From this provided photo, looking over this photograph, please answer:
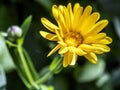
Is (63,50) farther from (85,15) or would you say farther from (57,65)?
(57,65)

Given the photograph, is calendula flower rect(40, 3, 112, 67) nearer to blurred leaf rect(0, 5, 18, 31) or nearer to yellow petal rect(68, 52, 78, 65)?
yellow petal rect(68, 52, 78, 65)

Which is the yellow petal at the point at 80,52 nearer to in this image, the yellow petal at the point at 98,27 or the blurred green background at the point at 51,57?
the yellow petal at the point at 98,27

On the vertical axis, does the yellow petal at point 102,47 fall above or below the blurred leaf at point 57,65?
Answer: above

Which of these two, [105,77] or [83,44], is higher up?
[83,44]

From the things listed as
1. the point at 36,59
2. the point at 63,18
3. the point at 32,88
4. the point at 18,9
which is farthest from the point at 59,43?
the point at 18,9

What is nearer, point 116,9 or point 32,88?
point 32,88

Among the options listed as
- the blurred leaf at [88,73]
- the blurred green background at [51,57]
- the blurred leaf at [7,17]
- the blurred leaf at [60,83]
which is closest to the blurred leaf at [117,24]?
the blurred green background at [51,57]

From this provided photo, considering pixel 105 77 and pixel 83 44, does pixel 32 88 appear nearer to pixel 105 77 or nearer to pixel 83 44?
pixel 83 44
